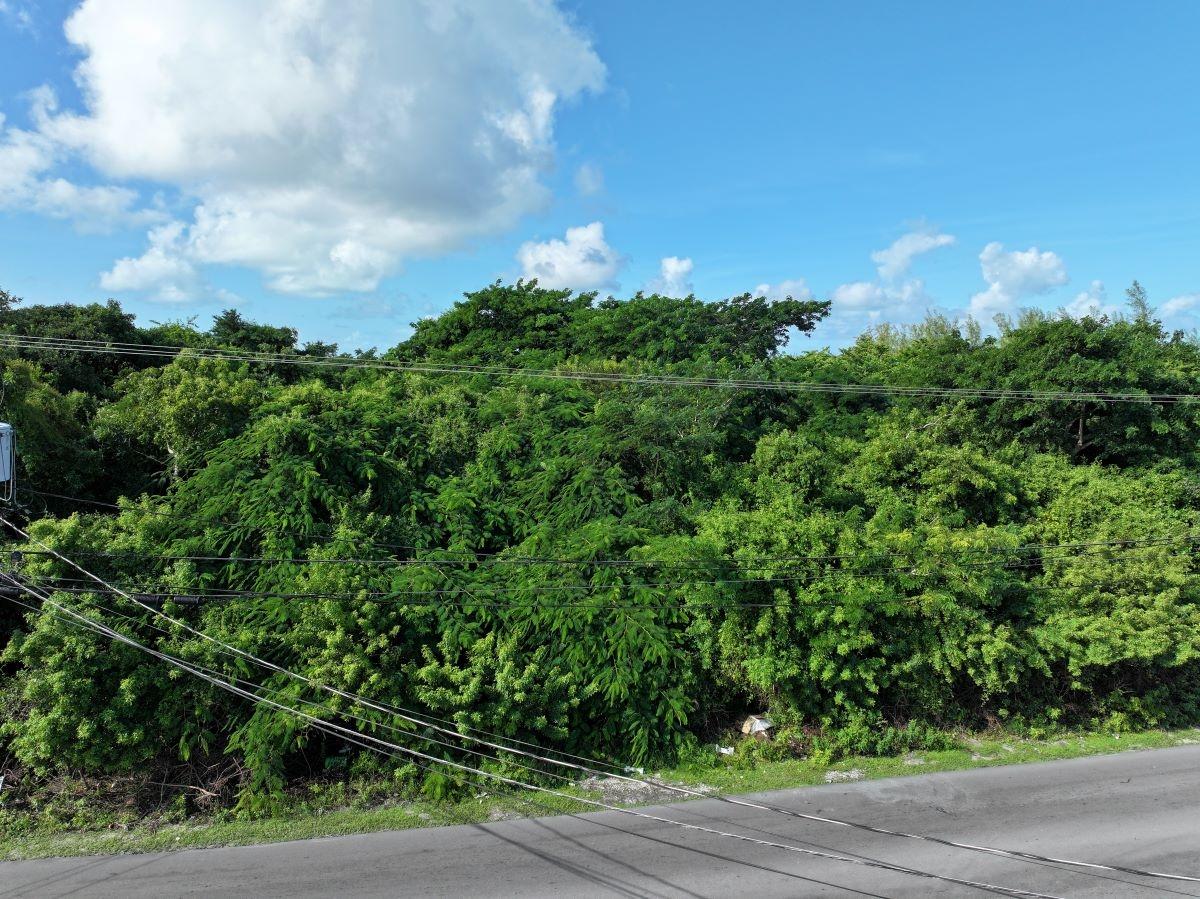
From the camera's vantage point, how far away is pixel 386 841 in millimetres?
9203

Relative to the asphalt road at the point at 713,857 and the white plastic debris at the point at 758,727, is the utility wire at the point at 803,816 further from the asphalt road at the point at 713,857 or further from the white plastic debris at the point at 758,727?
the white plastic debris at the point at 758,727

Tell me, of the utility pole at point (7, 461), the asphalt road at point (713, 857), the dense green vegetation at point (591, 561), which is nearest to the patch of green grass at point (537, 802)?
the asphalt road at point (713, 857)

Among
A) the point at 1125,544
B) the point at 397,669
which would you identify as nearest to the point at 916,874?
the point at 397,669

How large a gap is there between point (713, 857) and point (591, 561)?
5.10 m

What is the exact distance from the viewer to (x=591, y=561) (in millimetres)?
12641

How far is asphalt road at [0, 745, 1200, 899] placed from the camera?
8.19 metres

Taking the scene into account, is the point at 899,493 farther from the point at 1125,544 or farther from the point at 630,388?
the point at 630,388

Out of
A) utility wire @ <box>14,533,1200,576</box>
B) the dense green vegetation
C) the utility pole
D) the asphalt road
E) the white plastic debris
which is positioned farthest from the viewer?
the white plastic debris

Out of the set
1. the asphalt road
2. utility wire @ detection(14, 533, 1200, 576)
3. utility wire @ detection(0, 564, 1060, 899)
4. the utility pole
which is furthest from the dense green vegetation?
the asphalt road

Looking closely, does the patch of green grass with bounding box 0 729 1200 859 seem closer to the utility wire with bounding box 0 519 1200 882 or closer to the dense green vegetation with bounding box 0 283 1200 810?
the dense green vegetation with bounding box 0 283 1200 810

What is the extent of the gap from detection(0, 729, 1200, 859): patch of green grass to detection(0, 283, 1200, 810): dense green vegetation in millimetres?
415

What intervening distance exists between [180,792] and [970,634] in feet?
41.1

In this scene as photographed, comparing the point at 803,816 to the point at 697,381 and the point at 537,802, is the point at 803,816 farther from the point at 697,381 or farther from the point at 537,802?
the point at 697,381

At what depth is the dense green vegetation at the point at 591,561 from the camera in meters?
10.4
